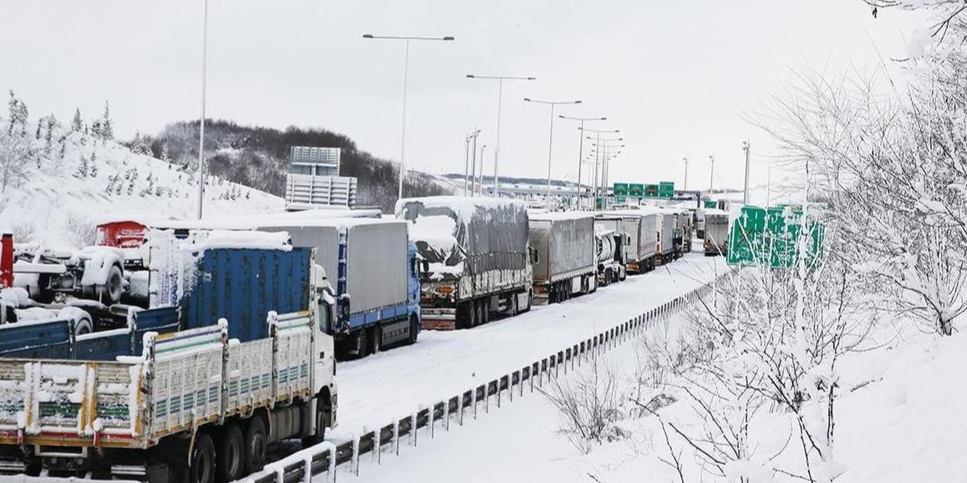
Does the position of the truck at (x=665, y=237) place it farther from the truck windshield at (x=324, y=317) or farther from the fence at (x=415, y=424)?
the truck windshield at (x=324, y=317)

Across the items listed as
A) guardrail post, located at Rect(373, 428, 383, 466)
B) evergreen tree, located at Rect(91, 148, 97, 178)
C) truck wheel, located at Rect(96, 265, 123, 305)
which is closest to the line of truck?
truck wheel, located at Rect(96, 265, 123, 305)

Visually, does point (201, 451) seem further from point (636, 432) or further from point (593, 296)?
point (593, 296)

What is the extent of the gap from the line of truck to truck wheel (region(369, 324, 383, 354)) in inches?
2.2

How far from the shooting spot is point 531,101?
262ft

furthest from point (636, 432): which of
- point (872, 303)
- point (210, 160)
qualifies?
point (210, 160)

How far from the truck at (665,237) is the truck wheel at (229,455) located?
228 feet

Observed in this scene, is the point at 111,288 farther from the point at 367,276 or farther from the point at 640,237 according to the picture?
the point at 640,237

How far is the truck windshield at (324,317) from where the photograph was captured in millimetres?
19688

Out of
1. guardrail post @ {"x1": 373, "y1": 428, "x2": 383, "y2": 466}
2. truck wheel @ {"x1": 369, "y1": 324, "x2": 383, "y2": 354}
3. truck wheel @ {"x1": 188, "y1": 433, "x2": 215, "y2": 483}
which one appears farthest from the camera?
truck wheel @ {"x1": 369, "y1": 324, "x2": 383, "y2": 354}

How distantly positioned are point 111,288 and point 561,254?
2673 cm

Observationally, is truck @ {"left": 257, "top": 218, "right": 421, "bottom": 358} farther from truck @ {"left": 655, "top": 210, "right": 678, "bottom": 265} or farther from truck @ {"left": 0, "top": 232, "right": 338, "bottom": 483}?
truck @ {"left": 655, "top": 210, "right": 678, "bottom": 265}

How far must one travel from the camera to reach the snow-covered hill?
69812mm

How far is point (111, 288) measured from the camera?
30.5m

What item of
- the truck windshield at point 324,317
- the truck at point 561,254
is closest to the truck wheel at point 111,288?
the truck windshield at point 324,317
